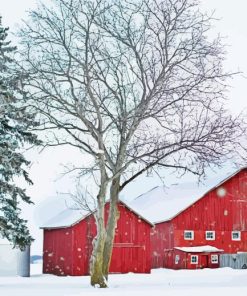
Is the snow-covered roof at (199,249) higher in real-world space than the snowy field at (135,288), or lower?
higher

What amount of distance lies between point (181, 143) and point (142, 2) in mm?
6132

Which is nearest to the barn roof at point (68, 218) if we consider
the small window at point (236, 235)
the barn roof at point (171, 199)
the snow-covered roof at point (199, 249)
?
the barn roof at point (171, 199)

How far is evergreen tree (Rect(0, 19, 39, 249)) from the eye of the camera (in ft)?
79.7

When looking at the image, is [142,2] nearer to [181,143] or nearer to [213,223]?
[181,143]

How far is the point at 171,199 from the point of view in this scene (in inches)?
2218

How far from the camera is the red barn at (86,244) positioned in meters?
43.1

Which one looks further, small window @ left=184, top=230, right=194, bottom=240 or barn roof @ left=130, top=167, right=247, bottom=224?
barn roof @ left=130, top=167, right=247, bottom=224

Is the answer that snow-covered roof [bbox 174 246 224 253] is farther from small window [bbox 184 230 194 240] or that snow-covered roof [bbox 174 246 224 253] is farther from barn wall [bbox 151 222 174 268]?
barn wall [bbox 151 222 174 268]

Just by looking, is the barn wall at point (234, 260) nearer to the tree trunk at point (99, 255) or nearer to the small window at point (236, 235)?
the small window at point (236, 235)

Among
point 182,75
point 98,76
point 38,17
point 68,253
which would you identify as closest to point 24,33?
point 38,17

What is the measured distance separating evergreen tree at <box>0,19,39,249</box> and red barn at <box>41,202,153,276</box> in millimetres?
17597

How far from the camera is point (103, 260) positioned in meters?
24.4

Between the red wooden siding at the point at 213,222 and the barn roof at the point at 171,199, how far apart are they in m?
0.52

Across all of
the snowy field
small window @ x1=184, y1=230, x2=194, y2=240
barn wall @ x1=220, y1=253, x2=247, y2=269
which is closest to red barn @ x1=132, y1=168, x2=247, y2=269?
small window @ x1=184, y1=230, x2=194, y2=240
